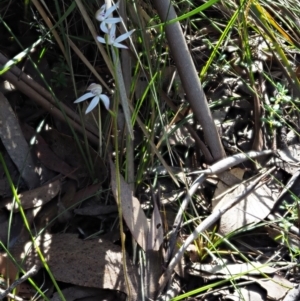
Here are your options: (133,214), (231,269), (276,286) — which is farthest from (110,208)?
(276,286)

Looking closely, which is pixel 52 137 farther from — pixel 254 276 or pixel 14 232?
pixel 254 276

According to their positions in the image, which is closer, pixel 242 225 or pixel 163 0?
pixel 163 0

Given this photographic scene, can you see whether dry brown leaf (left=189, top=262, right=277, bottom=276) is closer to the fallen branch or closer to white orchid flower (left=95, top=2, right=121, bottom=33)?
the fallen branch


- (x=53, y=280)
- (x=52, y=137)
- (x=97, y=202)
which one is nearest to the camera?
(x=53, y=280)

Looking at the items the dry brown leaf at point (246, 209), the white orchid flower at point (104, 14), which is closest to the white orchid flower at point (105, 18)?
the white orchid flower at point (104, 14)

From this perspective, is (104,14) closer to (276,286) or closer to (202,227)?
(202,227)

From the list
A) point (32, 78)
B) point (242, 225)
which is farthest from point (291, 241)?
point (32, 78)

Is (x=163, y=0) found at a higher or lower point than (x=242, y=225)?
higher

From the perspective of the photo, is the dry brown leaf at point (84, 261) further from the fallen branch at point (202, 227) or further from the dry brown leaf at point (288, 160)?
the dry brown leaf at point (288, 160)
